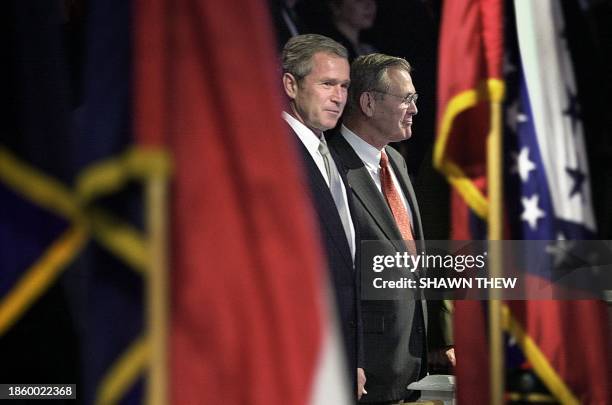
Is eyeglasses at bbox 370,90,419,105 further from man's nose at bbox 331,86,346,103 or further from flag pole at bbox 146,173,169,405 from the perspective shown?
flag pole at bbox 146,173,169,405

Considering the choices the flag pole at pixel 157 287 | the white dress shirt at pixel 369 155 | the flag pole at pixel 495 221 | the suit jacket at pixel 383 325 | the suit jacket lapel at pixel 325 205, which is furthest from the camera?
the white dress shirt at pixel 369 155

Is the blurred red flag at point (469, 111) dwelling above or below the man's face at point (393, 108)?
below

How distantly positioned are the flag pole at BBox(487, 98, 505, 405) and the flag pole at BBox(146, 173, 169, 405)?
850 millimetres

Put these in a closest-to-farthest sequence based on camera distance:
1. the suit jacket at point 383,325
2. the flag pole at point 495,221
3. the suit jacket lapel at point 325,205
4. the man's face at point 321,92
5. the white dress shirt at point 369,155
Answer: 1. the flag pole at point 495,221
2. the suit jacket lapel at point 325,205
3. the man's face at point 321,92
4. the suit jacket at point 383,325
5. the white dress shirt at point 369,155

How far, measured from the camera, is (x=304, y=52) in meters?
2.91

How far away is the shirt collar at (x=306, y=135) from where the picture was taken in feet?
9.24

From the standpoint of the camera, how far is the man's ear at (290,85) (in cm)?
289

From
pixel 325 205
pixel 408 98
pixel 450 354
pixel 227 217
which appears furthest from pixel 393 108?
pixel 227 217

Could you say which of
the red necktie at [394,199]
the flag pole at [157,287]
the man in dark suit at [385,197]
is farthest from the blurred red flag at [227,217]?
the red necktie at [394,199]

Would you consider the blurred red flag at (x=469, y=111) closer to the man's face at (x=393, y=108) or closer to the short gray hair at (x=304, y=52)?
the short gray hair at (x=304, y=52)

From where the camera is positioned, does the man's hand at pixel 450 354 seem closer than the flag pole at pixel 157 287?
No

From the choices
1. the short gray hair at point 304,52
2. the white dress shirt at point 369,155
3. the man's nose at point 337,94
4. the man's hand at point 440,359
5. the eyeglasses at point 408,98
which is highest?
the short gray hair at point 304,52

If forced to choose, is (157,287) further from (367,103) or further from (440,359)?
(440,359)

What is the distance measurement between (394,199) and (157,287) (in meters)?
1.77
